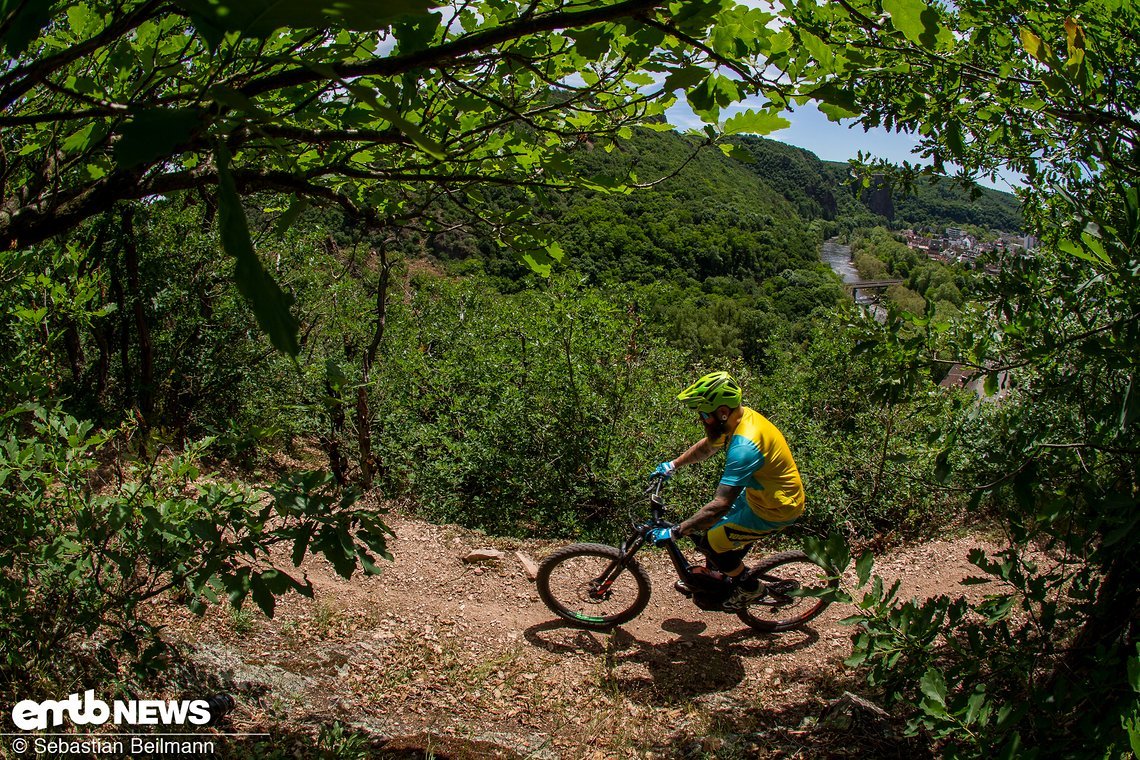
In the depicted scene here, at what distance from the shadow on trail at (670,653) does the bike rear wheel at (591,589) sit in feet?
0.33

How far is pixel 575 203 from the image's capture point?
3712cm

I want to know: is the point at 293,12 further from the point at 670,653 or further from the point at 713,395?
the point at 670,653

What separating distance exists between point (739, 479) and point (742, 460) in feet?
0.36

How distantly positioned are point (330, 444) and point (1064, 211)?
7.58 metres

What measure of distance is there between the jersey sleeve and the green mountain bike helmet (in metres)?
0.24

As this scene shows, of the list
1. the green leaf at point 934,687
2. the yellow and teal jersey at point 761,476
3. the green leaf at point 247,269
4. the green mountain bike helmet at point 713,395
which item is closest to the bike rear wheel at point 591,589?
the yellow and teal jersey at point 761,476

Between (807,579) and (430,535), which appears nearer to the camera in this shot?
(807,579)

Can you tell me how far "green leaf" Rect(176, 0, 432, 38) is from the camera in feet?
2.00

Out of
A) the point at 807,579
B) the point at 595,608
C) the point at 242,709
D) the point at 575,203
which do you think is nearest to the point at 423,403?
the point at 595,608

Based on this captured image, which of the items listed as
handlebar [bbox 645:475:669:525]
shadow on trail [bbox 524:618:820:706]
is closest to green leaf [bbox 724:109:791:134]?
handlebar [bbox 645:475:669:525]

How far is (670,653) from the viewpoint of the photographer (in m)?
4.48

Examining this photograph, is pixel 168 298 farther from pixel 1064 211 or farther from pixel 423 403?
pixel 1064 211

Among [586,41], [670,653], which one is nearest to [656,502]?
[670,653]

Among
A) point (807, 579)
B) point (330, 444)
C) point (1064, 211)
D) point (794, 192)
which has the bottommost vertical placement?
point (807, 579)
